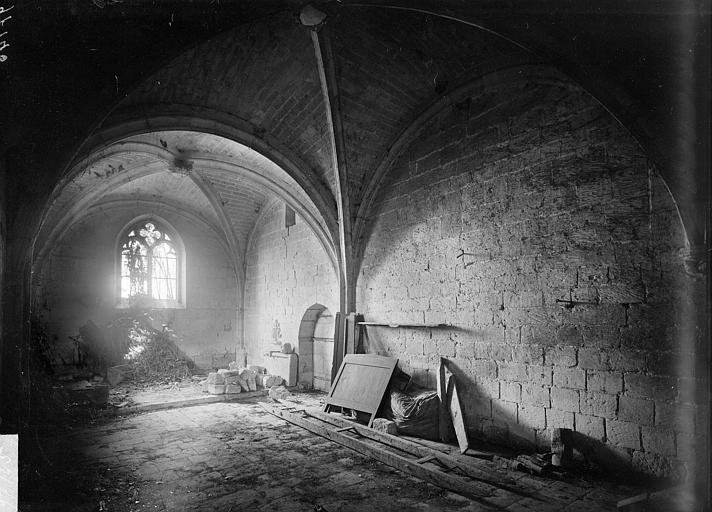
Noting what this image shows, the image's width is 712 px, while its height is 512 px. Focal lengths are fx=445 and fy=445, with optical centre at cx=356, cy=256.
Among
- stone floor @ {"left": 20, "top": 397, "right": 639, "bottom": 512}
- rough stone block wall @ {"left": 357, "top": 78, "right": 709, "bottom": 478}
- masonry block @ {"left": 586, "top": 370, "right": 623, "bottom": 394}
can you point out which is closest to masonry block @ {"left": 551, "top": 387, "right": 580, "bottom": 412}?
rough stone block wall @ {"left": 357, "top": 78, "right": 709, "bottom": 478}

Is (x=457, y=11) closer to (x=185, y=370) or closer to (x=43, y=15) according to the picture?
(x=43, y=15)

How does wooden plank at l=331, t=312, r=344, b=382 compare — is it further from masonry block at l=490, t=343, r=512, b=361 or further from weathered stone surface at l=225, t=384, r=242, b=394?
masonry block at l=490, t=343, r=512, b=361

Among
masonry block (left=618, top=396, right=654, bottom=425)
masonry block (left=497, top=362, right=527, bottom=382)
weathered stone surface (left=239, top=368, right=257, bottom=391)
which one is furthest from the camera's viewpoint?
weathered stone surface (left=239, top=368, right=257, bottom=391)

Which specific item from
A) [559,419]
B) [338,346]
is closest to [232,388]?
[338,346]

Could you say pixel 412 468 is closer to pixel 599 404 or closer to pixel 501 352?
pixel 501 352

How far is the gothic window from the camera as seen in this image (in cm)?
1250

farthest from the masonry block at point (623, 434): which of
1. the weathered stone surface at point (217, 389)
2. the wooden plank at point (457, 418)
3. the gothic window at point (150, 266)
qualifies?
the gothic window at point (150, 266)

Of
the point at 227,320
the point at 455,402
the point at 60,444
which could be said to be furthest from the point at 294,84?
the point at 227,320

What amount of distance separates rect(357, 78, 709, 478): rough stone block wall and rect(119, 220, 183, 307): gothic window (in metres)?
8.30

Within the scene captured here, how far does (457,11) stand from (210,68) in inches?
144

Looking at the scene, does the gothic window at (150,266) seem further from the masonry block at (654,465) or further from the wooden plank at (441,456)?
the masonry block at (654,465)

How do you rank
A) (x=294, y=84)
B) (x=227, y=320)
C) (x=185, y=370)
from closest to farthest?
1. (x=294, y=84)
2. (x=185, y=370)
3. (x=227, y=320)

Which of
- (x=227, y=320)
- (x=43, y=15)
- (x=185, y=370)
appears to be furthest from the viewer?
(x=227, y=320)

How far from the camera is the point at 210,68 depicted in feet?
20.3
